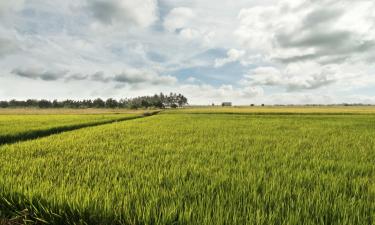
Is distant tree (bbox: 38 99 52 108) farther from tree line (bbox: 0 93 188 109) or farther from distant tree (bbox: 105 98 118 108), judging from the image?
distant tree (bbox: 105 98 118 108)

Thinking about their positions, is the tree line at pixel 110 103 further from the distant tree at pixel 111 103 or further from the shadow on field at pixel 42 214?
the shadow on field at pixel 42 214

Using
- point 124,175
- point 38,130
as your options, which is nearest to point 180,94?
point 38,130

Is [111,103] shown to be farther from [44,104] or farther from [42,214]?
[42,214]

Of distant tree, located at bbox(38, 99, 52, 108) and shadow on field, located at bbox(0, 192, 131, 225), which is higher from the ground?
distant tree, located at bbox(38, 99, 52, 108)

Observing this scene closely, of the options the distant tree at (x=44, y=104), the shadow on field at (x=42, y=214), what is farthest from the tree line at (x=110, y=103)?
the shadow on field at (x=42, y=214)

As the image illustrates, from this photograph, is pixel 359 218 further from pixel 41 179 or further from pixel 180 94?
pixel 180 94

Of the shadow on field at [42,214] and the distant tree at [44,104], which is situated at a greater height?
the distant tree at [44,104]

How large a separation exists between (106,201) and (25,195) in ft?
4.15

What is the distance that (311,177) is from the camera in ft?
12.6

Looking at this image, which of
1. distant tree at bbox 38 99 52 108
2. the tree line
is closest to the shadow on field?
the tree line

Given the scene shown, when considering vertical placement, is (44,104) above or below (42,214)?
above

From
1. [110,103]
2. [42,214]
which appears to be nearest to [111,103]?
[110,103]

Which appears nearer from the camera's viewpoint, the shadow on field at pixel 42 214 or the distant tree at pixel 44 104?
the shadow on field at pixel 42 214

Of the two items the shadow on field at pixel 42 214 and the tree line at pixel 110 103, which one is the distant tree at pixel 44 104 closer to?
the tree line at pixel 110 103
